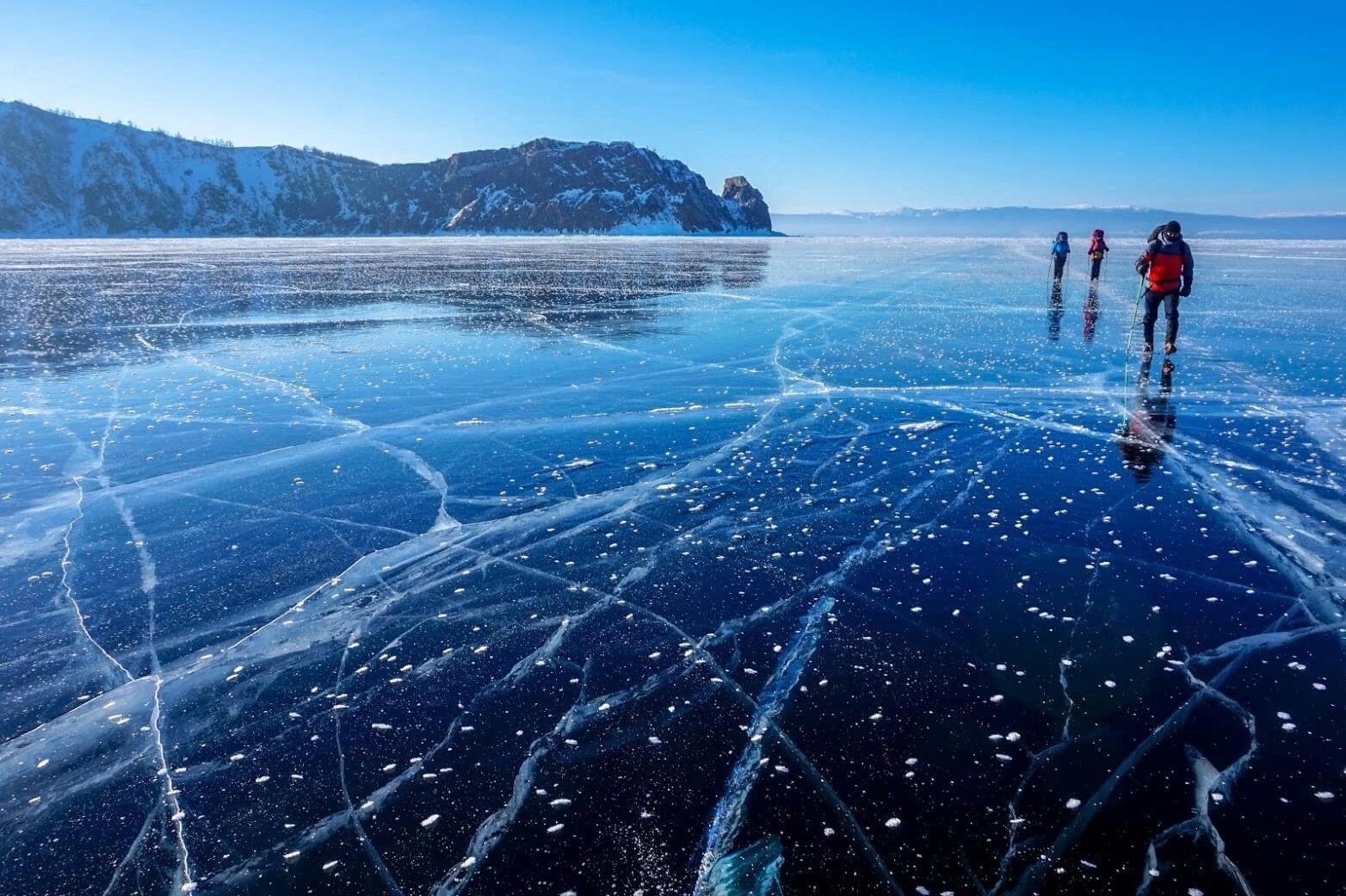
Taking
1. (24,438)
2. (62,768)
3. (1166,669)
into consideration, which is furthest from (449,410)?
(1166,669)

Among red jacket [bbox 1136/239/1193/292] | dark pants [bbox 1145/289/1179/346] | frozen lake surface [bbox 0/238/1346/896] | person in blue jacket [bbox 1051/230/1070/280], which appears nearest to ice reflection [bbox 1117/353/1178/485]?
frozen lake surface [bbox 0/238/1346/896]

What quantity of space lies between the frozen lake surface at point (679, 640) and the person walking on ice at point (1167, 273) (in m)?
1.99

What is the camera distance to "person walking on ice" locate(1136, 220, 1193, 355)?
39.0 feet

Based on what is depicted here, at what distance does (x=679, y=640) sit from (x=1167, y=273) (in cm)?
1184

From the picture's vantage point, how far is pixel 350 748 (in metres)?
3.62

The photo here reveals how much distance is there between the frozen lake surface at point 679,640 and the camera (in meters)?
3.00

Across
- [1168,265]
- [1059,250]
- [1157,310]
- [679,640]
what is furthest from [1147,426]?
[1059,250]

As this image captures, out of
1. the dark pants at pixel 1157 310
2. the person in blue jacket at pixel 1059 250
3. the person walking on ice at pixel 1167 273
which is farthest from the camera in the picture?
the person in blue jacket at pixel 1059 250

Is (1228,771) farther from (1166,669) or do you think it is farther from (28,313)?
(28,313)

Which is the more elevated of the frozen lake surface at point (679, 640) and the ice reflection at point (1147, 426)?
the ice reflection at point (1147, 426)

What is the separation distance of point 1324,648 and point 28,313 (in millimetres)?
28526

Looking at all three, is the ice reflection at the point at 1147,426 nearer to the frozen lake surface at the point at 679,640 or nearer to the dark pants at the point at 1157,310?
the frozen lake surface at the point at 679,640

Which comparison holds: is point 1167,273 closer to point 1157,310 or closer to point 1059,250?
point 1157,310

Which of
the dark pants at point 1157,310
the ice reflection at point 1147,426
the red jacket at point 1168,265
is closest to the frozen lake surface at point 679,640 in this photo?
the ice reflection at point 1147,426
